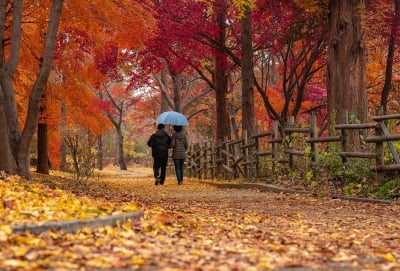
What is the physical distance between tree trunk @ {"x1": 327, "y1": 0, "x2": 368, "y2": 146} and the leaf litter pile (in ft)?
14.2

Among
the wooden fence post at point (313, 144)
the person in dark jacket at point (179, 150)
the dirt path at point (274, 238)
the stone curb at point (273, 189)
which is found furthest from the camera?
the person in dark jacket at point (179, 150)

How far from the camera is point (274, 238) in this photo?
4949 millimetres

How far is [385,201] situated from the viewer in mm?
8156

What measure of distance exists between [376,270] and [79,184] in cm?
902

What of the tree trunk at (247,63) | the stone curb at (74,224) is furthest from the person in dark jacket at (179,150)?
the stone curb at (74,224)

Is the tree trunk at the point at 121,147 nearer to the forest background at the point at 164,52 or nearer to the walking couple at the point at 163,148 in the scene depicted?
the forest background at the point at 164,52

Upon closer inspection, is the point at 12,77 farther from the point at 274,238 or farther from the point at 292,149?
the point at 274,238

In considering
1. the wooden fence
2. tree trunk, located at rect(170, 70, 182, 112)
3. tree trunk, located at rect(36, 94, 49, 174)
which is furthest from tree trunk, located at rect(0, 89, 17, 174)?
tree trunk, located at rect(170, 70, 182, 112)

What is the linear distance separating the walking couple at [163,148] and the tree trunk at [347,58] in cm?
518

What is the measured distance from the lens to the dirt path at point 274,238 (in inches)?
148

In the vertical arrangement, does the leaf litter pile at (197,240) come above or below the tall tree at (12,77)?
below

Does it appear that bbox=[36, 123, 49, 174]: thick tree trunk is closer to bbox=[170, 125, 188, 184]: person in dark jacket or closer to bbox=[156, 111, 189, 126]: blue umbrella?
bbox=[156, 111, 189, 126]: blue umbrella

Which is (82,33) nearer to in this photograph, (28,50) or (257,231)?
(28,50)

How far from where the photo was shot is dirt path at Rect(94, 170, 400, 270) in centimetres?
377
